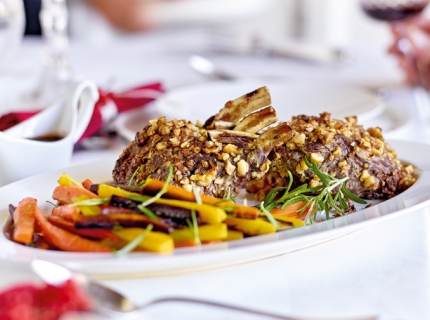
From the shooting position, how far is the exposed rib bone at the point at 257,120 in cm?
181

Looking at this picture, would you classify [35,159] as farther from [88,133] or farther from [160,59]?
[160,59]

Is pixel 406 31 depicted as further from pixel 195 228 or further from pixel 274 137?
pixel 195 228

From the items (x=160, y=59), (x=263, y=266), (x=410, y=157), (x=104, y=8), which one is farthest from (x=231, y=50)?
(x=104, y=8)

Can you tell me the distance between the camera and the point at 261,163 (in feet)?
5.73

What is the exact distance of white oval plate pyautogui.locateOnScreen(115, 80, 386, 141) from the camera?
2936 mm

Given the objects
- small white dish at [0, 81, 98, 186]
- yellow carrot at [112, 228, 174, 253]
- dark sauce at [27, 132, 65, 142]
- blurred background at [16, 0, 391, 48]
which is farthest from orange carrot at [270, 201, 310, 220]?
blurred background at [16, 0, 391, 48]

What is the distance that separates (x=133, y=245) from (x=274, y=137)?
555mm

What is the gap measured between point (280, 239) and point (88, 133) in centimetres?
149

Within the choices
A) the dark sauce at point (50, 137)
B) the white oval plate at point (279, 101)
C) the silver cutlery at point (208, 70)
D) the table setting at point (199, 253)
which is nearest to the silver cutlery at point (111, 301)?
the table setting at point (199, 253)

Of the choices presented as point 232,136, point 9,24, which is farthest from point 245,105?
point 9,24

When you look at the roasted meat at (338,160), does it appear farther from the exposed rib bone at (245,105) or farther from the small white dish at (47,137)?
the small white dish at (47,137)

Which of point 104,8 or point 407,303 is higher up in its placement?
point 104,8

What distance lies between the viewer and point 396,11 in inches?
143

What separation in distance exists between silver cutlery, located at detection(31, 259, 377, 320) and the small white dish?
0.84 metres
